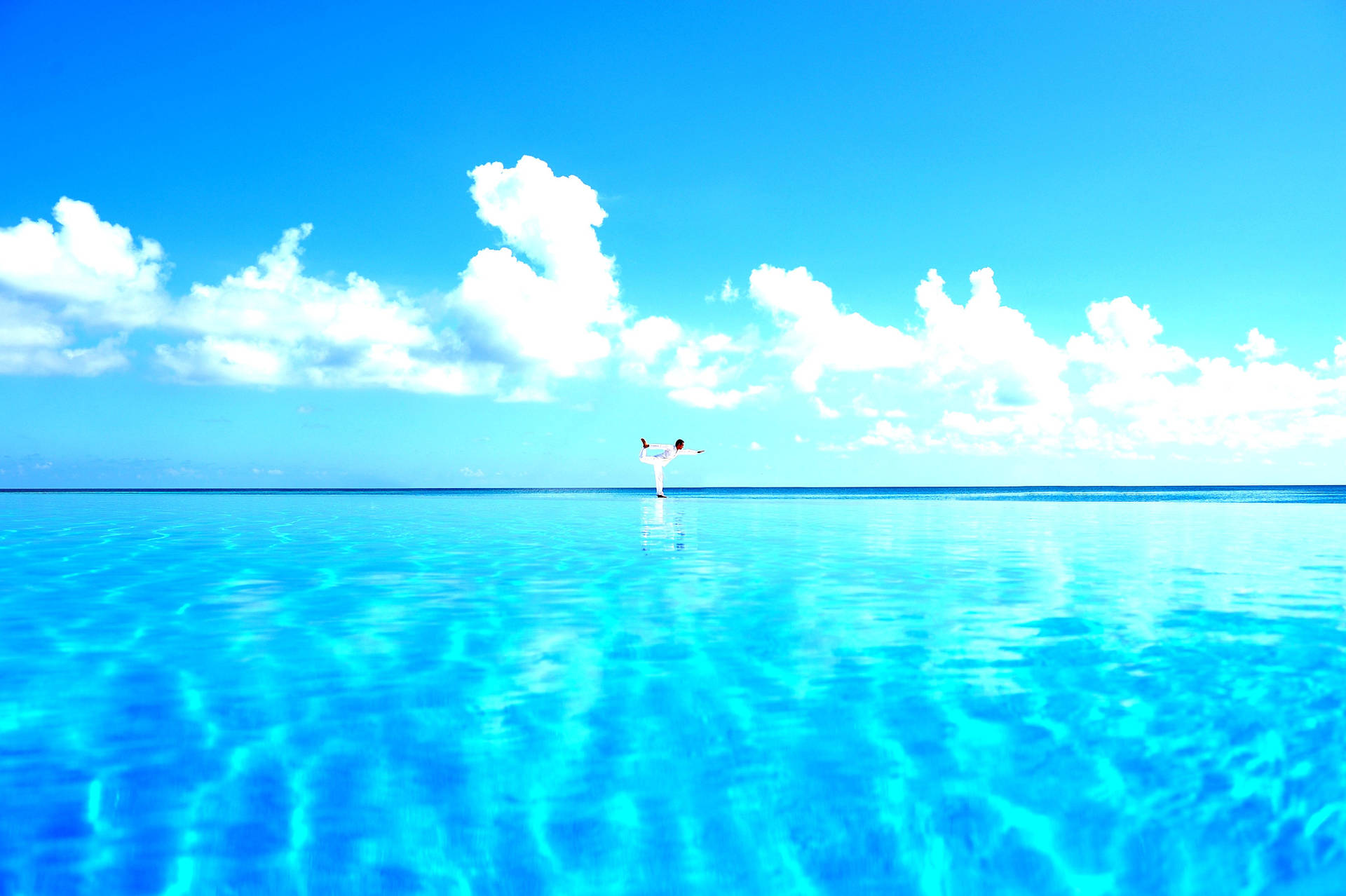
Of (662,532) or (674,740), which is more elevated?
(662,532)

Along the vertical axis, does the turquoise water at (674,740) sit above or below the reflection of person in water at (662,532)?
below

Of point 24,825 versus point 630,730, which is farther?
point 630,730

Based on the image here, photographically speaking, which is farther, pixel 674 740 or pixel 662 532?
pixel 662 532

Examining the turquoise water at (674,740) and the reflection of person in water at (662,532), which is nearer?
the turquoise water at (674,740)

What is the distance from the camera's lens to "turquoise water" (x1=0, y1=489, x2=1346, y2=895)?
16.3ft

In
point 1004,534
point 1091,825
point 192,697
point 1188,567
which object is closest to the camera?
point 1091,825

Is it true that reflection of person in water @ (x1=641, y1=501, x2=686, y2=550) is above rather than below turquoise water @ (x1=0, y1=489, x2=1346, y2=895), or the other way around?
above

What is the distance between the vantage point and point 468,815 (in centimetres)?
548

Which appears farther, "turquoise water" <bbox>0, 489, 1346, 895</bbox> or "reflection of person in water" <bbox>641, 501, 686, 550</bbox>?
"reflection of person in water" <bbox>641, 501, 686, 550</bbox>

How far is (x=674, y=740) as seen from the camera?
6.79 m

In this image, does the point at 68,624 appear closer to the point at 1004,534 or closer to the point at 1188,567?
the point at 1188,567

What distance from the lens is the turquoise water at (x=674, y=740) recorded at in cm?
497

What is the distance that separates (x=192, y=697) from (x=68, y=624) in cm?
536

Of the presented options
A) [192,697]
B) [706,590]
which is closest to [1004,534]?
[706,590]
